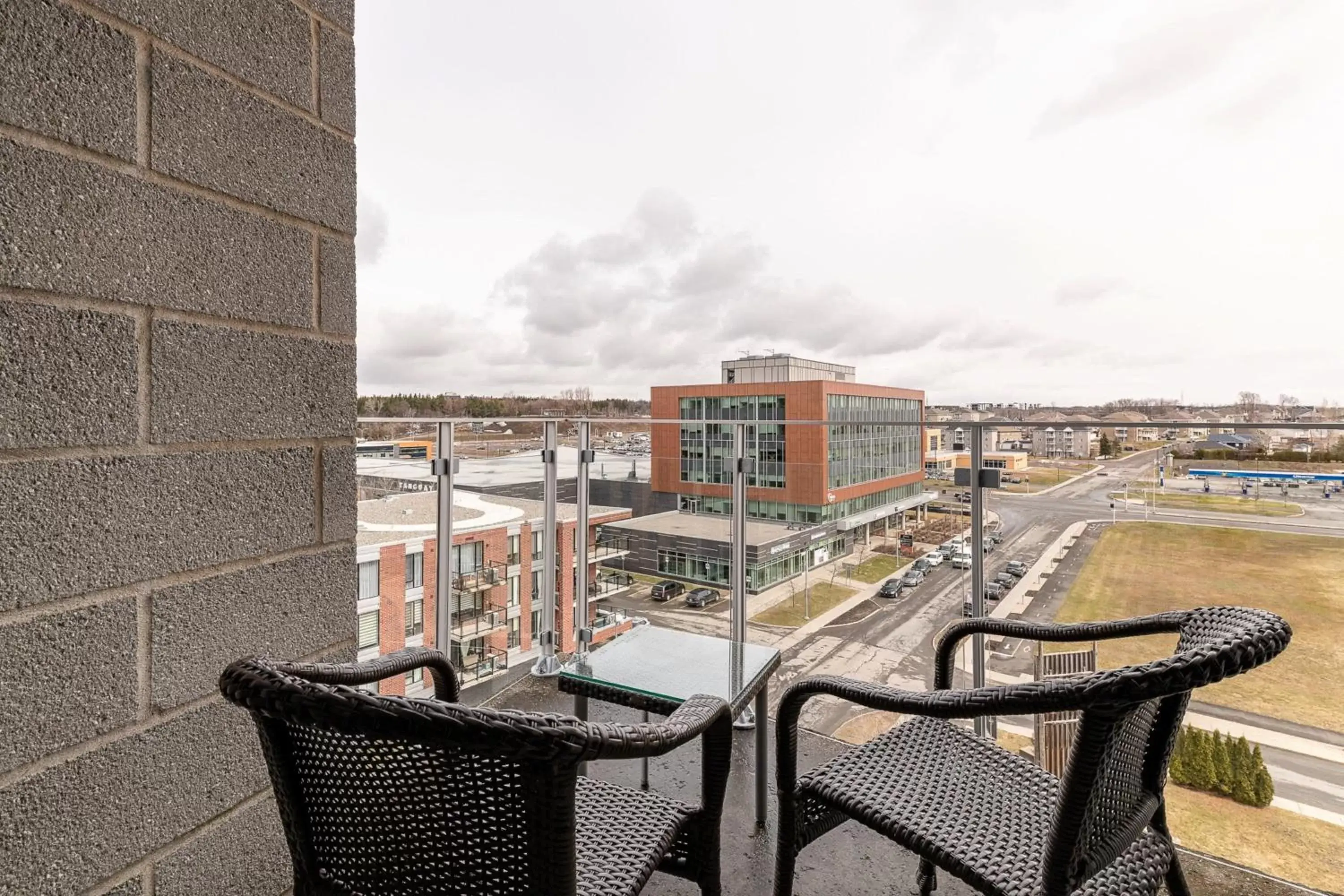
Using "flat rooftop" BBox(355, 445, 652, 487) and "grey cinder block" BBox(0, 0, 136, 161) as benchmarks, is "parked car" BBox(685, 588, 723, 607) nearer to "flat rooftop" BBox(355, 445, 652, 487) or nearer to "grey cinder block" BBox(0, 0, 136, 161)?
"flat rooftop" BBox(355, 445, 652, 487)

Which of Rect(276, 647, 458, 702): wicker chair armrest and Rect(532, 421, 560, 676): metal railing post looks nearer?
Rect(276, 647, 458, 702): wicker chair armrest

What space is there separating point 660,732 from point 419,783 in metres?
0.32

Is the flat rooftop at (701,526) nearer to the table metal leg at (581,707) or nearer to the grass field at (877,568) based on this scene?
the grass field at (877,568)

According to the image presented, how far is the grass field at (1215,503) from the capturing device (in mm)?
1847

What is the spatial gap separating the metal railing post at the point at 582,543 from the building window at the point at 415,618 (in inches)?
26.9

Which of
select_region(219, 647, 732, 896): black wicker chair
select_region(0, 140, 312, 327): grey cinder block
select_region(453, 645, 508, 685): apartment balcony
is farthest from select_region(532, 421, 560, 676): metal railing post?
select_region(219, 647, 732, 896): black wicker chair

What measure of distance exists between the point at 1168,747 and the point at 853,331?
15737mm

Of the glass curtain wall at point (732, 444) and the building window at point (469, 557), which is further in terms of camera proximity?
the building window at point (469, 557)

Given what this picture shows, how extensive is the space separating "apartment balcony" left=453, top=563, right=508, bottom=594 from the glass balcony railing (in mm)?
118

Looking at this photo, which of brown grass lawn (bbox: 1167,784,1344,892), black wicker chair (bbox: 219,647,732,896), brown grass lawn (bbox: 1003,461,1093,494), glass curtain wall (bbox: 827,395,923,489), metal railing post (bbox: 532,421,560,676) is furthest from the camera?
metal railing post (bbox: 532,421,560,676)

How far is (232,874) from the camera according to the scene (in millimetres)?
1007

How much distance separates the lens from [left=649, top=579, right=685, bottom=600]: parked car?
270 cm

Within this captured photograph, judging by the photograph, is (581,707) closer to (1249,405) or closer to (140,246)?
(140,246)

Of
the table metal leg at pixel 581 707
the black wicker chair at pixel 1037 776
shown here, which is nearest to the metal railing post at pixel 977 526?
the black wicker chair at pixel 1037 776
